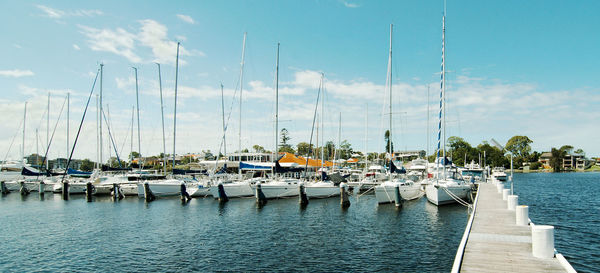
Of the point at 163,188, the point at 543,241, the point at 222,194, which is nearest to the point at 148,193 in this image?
the point at 163,188

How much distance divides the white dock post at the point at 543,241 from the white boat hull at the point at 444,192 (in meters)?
19.3

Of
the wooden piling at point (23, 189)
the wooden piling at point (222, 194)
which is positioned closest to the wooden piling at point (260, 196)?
the wooden piling at point (222, 194)

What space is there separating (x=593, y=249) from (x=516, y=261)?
1022cm

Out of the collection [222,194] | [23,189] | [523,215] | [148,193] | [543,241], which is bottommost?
[23,189]

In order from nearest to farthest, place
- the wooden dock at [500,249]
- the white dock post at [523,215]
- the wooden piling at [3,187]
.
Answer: the wooden dock at [500,249], the white dock post at [523,215], the wooden piling at [3,187]

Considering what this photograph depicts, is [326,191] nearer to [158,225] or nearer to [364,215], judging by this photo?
[364,215]

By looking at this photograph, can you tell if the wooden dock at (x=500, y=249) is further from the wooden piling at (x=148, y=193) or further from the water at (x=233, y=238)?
the wooden piling at (x=148, y=193)

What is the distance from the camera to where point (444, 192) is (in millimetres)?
30672

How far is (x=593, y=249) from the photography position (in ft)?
56.9

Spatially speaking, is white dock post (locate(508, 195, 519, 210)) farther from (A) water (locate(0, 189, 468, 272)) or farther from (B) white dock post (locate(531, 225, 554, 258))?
(B) white dock post (locate(531, 225, 554, 258))

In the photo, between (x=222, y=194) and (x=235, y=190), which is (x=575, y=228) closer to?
(x=235, y=190)

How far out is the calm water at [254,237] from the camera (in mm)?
15516

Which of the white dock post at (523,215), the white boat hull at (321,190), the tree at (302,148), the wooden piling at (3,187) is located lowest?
the wooden piling at (3,187)

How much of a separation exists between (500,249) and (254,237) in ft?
42.7
